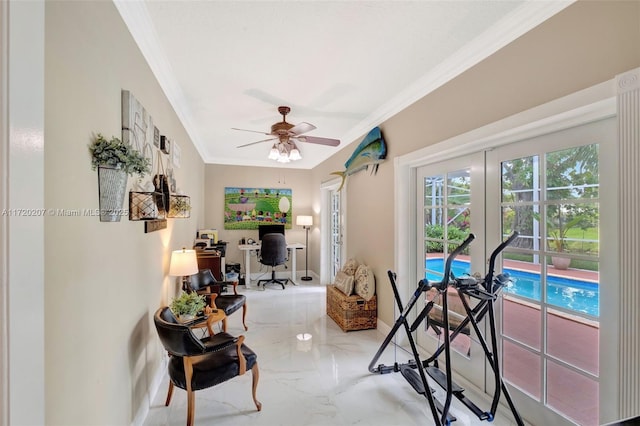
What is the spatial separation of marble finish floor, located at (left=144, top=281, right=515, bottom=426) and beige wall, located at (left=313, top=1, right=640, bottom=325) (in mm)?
682

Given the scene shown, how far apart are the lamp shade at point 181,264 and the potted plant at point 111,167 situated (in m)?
1.31

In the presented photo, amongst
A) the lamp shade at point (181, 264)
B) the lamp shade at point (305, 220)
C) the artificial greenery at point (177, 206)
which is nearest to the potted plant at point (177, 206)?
the artificial greenery at point (177, 206)

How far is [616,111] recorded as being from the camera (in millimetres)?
1288

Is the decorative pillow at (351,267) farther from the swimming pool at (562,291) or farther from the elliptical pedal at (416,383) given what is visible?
the swimming pool at (562,291)

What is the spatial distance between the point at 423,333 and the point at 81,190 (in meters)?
2.92

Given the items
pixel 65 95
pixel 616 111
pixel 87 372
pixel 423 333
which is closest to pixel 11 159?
pixel 65 95

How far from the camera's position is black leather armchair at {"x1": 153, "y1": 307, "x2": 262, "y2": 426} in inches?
67.8

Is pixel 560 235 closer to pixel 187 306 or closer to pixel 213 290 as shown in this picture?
pixel 187 306

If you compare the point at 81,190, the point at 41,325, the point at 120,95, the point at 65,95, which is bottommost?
the point at 41,325

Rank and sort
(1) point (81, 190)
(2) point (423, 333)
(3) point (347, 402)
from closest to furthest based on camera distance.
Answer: (1) point (81, 190)
(3) point (347, 402)
(2) point (423, 333)

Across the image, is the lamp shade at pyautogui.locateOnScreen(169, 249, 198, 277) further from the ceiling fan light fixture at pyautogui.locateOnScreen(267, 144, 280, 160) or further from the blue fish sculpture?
the blue fish sculpture

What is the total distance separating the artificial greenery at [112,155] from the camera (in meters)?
1.24

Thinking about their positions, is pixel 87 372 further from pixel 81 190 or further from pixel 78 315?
pixel 81 190

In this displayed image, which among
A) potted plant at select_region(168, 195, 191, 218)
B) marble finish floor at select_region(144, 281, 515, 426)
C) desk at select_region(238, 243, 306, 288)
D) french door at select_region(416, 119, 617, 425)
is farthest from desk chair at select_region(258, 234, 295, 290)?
french door at select_region(416, 119, 617, 425)
